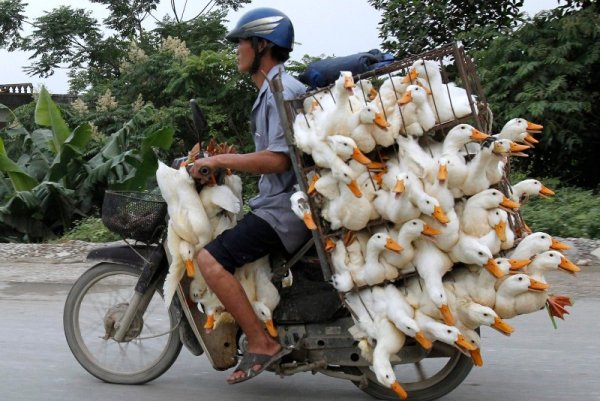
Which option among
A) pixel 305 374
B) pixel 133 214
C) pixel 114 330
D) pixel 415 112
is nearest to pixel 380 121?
pixel 415 112

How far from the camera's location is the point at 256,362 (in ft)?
13.3

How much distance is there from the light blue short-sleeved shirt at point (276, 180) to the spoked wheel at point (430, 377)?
761 mm

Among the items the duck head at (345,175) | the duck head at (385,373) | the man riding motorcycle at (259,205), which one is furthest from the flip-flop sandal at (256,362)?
the duck head at (345,175)

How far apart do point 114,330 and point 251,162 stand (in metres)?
1.35

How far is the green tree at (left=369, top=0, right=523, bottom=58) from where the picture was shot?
11.9 m

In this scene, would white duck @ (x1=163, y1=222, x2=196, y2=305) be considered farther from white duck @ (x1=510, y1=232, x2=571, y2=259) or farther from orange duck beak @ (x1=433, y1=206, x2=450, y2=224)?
white duck @ (x1=510, y1=232, x2=571, y2=259)

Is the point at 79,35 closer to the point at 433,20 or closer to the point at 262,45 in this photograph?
the point at 433,20

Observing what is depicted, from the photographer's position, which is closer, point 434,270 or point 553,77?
point 434,270

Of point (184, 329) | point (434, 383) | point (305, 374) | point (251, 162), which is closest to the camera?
point (251, 162)

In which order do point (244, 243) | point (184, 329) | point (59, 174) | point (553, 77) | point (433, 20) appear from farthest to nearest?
point (433, 20)
point (59, 174)
point (553, 77)
point (184, 329)
point (244, 243)

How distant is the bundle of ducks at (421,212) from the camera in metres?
3.53

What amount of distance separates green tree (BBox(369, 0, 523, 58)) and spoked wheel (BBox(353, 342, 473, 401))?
8.14 metres

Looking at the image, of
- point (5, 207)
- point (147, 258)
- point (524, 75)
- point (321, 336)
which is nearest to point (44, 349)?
point (147, 258)

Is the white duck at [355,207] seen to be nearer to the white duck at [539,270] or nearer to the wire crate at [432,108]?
the wire crate at [432,108]
